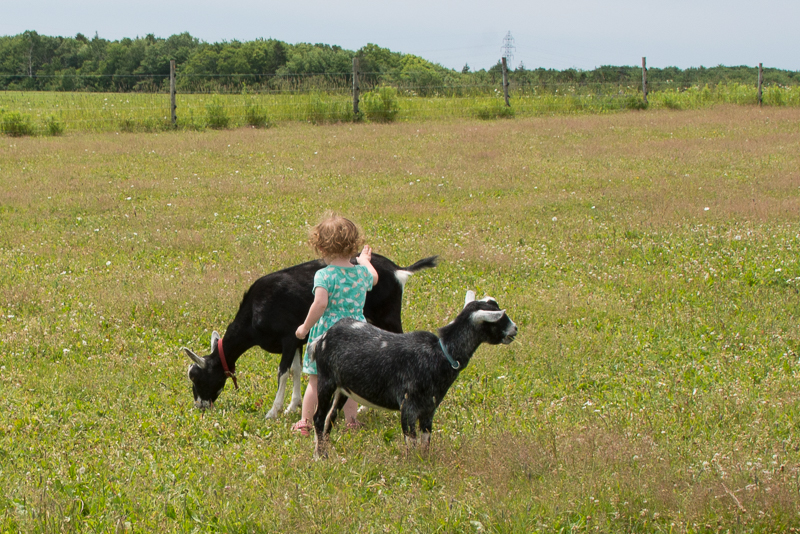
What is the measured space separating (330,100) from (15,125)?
10.1m

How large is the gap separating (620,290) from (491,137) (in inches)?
522

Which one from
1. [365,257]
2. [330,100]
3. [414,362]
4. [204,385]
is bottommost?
[204,385]

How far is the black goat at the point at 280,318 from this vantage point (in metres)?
5.47

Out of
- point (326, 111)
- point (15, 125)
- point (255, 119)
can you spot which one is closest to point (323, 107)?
point (326, 111)

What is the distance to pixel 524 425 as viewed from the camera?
4660mm

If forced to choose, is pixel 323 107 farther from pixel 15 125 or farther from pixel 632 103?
pixel 632 103

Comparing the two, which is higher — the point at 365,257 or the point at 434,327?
the point at 365,257

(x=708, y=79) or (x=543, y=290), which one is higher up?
(x=708, y=79)

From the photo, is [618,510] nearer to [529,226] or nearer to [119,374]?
[119,374]

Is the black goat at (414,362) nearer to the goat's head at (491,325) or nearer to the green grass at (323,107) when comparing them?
the goat's head at (491,325)

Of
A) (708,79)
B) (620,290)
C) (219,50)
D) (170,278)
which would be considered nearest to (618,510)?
(620,290)

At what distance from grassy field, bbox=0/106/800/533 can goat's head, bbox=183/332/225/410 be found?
0.11 metres

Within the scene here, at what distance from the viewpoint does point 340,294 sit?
466cm

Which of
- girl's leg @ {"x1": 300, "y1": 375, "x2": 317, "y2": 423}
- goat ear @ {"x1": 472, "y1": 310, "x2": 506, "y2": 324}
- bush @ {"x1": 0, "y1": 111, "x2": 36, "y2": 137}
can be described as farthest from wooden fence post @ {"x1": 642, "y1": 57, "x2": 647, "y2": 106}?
goat ear @ {"x1": 472, "y1": 310, "x2": 506, "y2": 324}
